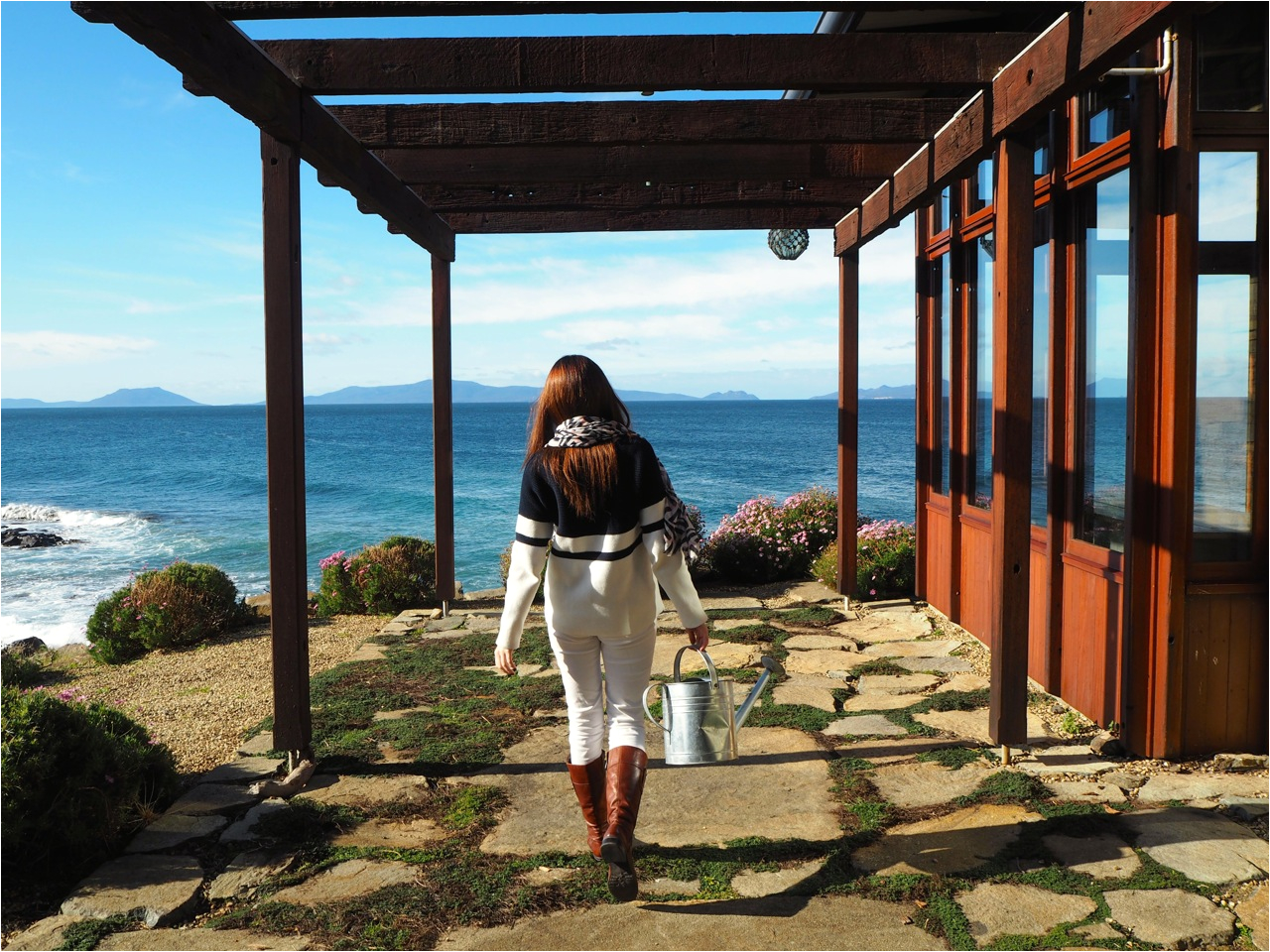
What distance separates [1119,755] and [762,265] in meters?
66.5

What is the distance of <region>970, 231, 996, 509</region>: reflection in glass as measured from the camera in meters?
6.37

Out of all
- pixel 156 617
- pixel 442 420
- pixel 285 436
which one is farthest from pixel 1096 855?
pixel 156 617

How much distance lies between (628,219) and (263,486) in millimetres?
41580

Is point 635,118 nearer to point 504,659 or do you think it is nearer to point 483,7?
point 483,7

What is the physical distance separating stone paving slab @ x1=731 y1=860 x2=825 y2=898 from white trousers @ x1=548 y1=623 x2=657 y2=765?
1.84ft

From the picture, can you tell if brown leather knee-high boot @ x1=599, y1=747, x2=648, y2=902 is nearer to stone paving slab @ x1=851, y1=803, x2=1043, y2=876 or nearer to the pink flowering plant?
stone paving slab @ x1=851, y1=803, x2=1043, y2=876

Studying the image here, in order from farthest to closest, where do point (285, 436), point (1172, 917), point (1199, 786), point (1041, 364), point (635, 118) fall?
point (1041, 364) → point (635, 118) → point (285, 436) → point (1199, 786) → point (1172, 917)

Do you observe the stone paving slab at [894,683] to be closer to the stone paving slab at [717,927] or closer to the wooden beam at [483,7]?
the stone paving slab at [717,927]

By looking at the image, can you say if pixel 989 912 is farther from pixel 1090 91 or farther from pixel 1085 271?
pixel 1090 91

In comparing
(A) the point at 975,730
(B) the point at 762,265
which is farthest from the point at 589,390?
(B) the point at 762,265

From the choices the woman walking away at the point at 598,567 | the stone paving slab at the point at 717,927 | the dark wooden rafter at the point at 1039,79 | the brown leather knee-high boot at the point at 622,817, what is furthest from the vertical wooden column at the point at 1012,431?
the brown leather knee-high boot at the point at 622,817

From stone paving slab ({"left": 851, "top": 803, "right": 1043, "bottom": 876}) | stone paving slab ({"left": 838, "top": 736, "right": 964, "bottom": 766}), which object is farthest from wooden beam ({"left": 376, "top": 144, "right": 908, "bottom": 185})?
stone paving slab ({"left": 851, "top": 803, "right": 1043, "bottom": 876})

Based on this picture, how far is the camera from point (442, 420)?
26.0 feet

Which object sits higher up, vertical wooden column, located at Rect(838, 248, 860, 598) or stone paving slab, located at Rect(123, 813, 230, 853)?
vertical wooden column, located at Rect(838, 248, 860, 598)
